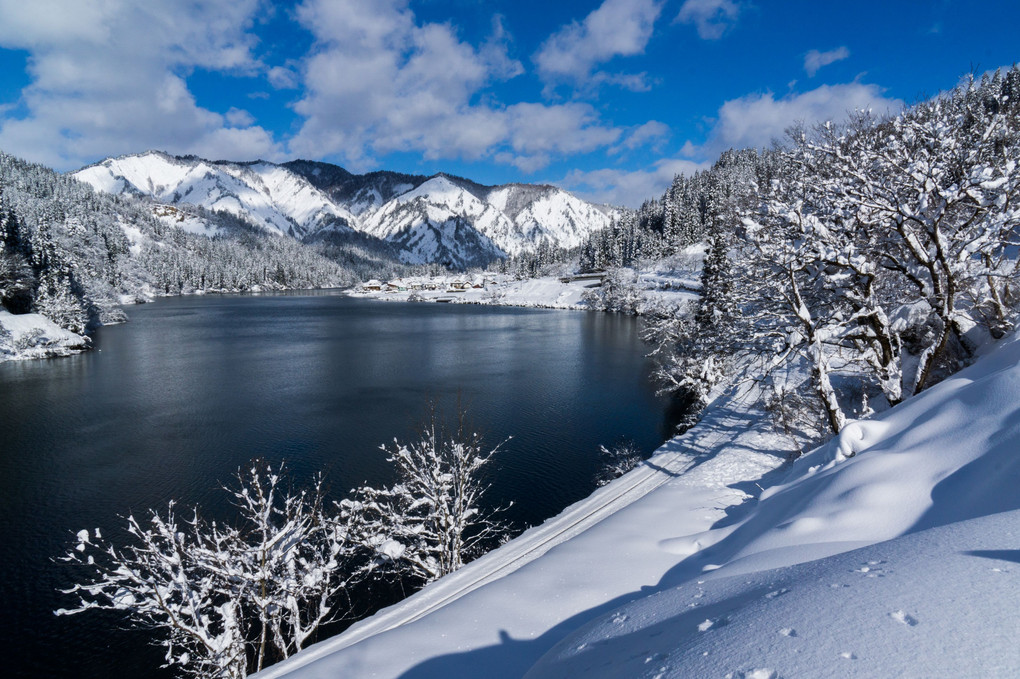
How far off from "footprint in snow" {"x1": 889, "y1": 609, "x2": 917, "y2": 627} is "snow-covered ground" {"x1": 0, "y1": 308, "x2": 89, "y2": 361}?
57716 millimetres

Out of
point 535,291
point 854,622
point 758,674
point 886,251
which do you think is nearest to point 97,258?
point 535,291

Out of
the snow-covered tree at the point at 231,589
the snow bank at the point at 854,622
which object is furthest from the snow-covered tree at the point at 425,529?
the snow bank at the point at 854,622

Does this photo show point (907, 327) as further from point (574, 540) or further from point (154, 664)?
point (154, 664)

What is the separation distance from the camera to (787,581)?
3625 mm

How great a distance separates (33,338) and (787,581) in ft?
192

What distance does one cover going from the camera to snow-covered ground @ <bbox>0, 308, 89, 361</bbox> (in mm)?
40938

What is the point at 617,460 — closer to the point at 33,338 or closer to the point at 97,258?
the point at 33,338

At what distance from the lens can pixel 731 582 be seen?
13.9 ft

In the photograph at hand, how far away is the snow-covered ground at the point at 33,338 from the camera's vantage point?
40.9 metres

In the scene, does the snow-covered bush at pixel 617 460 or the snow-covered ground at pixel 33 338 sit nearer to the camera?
the snow-covered bush at pixel 617 460

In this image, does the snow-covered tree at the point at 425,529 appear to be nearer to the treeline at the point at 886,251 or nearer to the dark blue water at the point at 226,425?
the dark blue water at the point at 226,425

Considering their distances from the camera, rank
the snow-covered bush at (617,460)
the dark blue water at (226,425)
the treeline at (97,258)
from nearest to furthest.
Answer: the dark blue water at (226,425) → the snow-covered bush at (617,460) → the treeline at (97,258)

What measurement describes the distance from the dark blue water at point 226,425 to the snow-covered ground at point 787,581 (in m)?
8.53

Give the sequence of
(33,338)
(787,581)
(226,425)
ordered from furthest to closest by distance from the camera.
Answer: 1. (33,338)
2. (226,425)
3. (787,581)
